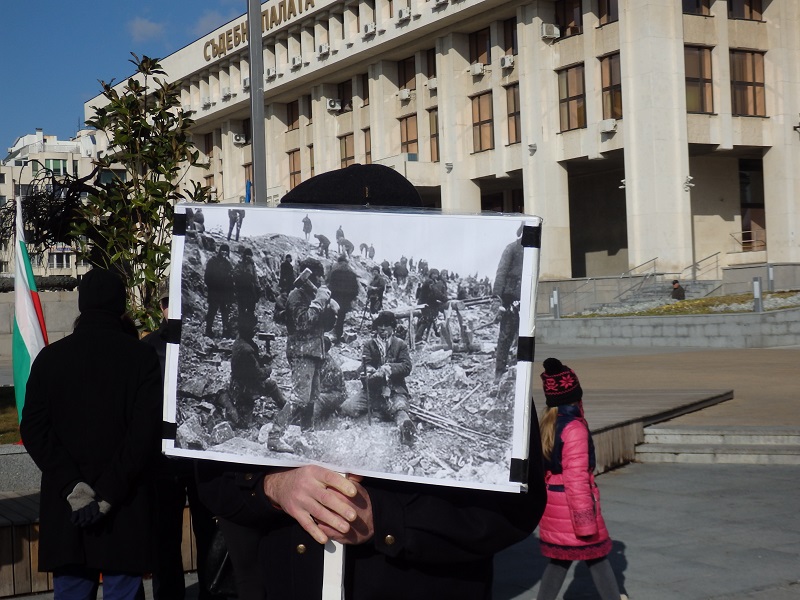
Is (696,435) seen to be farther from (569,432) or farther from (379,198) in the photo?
(379,198)

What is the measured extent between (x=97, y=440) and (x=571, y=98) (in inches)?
1678

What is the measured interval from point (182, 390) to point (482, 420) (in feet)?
2.08

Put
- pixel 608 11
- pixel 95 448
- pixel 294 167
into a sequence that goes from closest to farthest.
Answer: pixel 95 448 < pixel 608 11 < pixel 294 167

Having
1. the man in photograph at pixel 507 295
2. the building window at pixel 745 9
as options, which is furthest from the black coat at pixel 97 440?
the building window at pixel 745 9

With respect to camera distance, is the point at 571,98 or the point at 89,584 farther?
the point at 571,98

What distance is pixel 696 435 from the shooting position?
11.2m

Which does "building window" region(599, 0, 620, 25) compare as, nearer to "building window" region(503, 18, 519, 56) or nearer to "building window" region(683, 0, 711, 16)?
"building window" region(683, 0, 711, 16)

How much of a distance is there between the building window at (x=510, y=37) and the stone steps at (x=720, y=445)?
126 feet

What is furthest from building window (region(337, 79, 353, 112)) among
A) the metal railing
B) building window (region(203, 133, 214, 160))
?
the metal railing

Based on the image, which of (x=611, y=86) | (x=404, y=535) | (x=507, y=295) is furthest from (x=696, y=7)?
(x=404, y=535)

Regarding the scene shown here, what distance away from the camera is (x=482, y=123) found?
164 ft

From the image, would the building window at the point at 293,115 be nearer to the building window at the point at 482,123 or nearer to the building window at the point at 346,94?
the building window at the point at 346,94

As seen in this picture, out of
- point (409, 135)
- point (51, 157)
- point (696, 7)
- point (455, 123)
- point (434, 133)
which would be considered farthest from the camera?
point (51, 157)

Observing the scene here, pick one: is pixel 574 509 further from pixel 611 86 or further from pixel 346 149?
pixel 346 149
